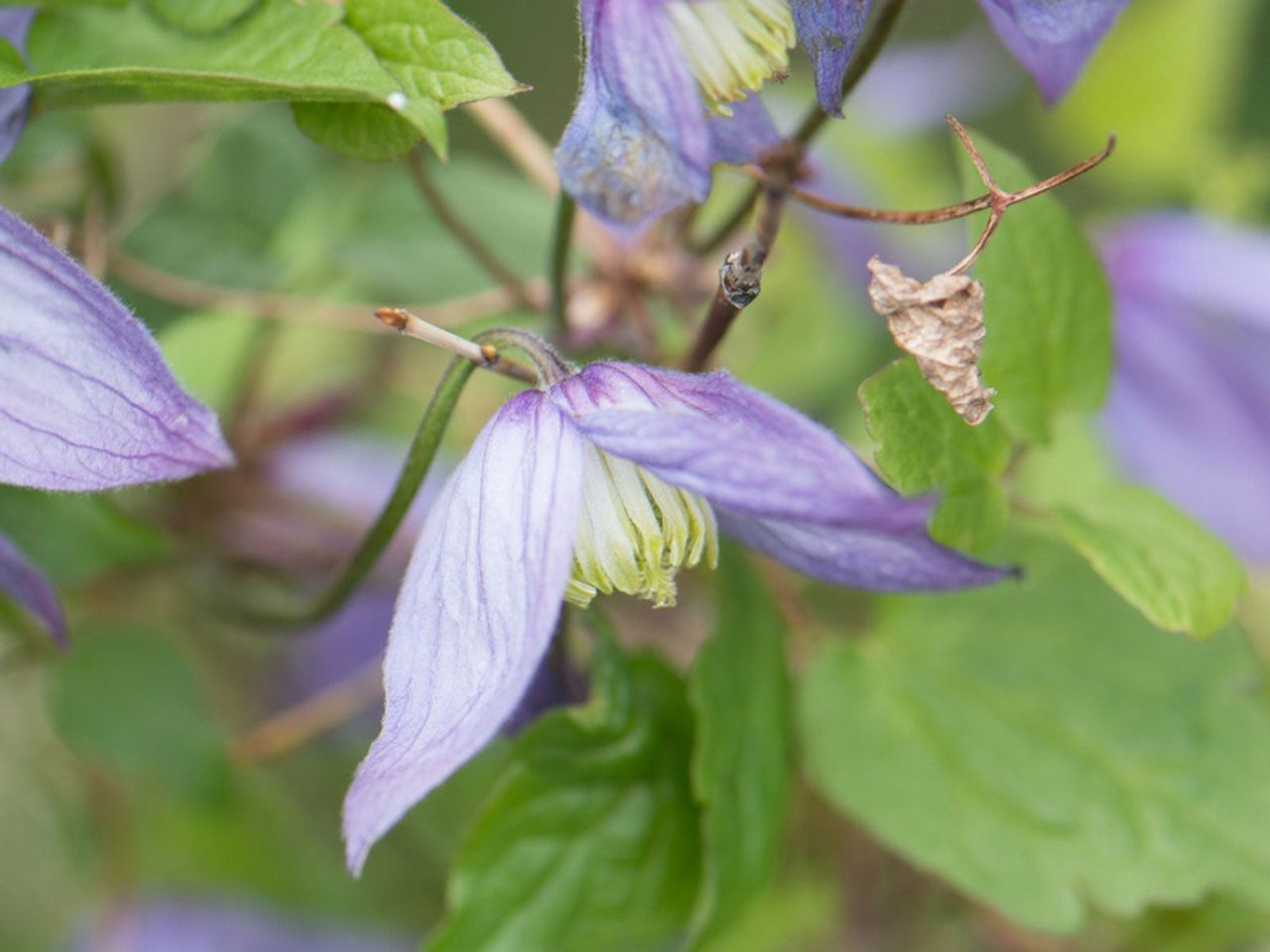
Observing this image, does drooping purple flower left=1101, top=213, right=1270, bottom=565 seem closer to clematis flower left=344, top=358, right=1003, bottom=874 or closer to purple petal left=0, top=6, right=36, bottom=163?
clematis flower left=344, top=358, right=1003, bottom=874

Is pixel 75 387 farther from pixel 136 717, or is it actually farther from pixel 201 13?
pixel 136 717

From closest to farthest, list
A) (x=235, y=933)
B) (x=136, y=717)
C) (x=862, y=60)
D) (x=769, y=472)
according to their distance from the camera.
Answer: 1. (x=769, y=472)
2. (x=862, y=60)
3. (x=136, y=717)
4. (x=235, y=933)

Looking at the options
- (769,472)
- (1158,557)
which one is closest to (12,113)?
(769,472)

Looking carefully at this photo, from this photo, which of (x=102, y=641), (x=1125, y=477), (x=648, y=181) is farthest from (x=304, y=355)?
(x=648, y=181)

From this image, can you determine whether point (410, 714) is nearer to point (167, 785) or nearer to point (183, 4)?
point (183, 4)

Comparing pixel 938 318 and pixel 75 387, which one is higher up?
pixel 938 318

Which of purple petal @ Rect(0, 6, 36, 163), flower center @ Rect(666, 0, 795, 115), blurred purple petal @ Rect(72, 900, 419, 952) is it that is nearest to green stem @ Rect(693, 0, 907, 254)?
flower center @ Rect(666, 0, 795, 115)

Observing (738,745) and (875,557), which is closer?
(875,557)
